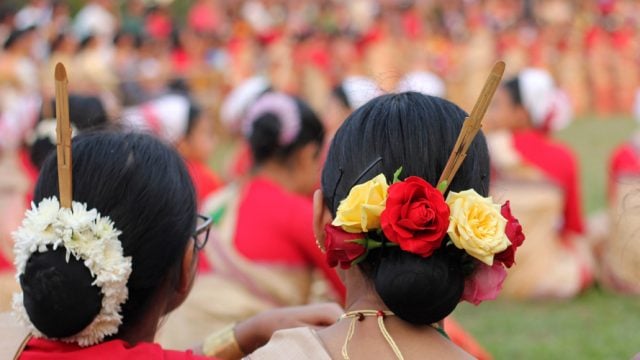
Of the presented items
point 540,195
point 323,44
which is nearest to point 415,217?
point 540,195

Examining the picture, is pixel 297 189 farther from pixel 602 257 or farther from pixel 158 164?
pixel 602 257

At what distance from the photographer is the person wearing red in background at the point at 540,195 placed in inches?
238

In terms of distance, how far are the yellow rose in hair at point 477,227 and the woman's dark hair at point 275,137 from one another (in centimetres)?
228

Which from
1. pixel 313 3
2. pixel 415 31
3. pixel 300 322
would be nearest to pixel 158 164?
pixel 300 322

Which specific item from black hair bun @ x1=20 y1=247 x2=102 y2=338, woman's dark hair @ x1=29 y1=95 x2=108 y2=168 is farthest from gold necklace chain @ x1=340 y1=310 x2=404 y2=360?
woman's dark hair @ x1=29 y1=95 x2=108 y2=168

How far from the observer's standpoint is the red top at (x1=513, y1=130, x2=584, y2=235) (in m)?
6.16

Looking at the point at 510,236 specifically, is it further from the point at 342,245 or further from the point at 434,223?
the point at 342,245

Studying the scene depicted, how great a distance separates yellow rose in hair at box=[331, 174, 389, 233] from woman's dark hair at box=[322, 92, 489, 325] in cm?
6

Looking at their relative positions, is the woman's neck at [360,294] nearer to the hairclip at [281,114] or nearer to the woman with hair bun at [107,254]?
the woman with hair bun at [107,254]

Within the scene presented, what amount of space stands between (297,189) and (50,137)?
1062 mm

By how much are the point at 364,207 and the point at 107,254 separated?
48 centimetres

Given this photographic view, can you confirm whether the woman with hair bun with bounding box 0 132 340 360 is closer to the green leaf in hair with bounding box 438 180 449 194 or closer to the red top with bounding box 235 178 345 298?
the green leaf in hair with bounding box 438 180 449 194

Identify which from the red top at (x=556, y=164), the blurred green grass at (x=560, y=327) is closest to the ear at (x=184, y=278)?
the blurred green grass at (x=560, y=327)

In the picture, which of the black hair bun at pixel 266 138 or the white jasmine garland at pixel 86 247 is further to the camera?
the black hair bun at pixel 266 138
